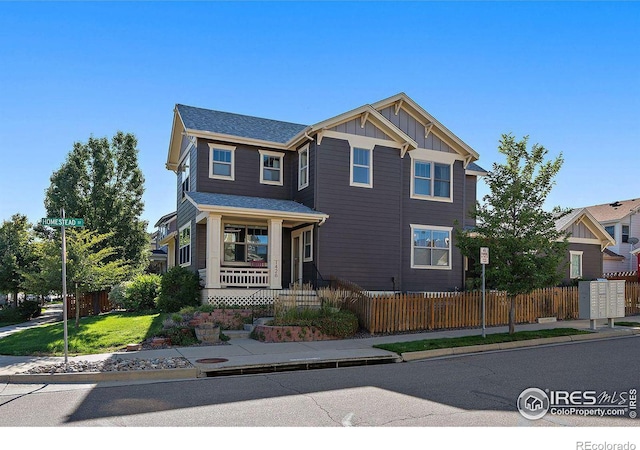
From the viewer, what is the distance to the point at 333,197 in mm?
20953

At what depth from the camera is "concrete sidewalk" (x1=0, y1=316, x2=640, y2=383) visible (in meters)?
10.9

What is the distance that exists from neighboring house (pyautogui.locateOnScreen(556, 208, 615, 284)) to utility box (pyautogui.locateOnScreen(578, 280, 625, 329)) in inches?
486

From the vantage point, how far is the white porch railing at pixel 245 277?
19.4m

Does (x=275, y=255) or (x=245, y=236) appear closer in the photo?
(x=275, y=255)

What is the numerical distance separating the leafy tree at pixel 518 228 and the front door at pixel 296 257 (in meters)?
7.37

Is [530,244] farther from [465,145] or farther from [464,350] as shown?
[465,145]

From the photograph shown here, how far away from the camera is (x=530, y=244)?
52.0ft

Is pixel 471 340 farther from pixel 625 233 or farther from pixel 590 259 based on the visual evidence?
pixel 625 233

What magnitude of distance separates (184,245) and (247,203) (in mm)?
5624

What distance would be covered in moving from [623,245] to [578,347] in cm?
3335

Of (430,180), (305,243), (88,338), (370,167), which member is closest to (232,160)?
(305,243)

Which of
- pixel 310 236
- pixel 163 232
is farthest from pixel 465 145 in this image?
pixel 163 232

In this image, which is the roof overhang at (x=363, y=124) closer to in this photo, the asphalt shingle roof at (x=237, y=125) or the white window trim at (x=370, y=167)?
the white window trim at (x=370, y=167)

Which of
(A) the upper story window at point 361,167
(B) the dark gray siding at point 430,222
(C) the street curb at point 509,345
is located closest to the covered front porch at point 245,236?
(A) the upper story window at point 361,167
